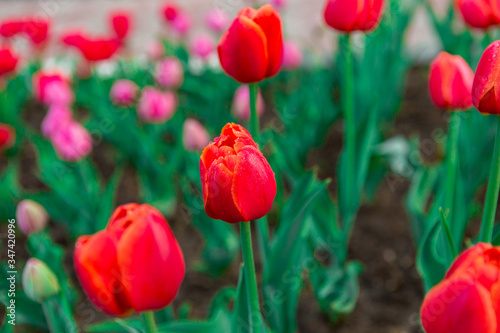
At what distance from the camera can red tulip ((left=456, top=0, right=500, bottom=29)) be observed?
2.67 feet

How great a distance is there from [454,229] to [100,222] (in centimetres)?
72

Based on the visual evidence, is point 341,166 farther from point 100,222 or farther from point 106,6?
point 106,6

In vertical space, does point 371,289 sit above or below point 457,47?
below

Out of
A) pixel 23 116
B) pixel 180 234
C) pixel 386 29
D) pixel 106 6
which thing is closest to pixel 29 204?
pixel 180 234

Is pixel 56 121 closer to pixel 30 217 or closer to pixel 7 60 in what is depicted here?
pixel 30 217

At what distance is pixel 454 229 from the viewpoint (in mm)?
885

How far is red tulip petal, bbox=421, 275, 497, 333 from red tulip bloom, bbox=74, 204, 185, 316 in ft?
0.73

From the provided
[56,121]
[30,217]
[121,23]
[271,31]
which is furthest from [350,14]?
[121,23]

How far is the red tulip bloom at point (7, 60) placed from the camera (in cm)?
157

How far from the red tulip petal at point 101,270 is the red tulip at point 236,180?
95 mm

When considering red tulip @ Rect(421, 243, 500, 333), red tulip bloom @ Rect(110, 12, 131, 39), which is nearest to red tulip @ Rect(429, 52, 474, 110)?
red tulip @ Rect(421, 243, 500, 333)

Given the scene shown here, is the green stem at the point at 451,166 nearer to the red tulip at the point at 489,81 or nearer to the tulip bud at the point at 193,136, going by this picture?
the red tulip at the point at 489,81

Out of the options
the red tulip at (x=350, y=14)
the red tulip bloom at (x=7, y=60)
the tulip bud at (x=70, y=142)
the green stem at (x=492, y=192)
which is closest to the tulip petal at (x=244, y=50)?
the red tulip at (x=350, y=14)

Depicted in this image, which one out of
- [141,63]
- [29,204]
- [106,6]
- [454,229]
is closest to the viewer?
[454,229]
